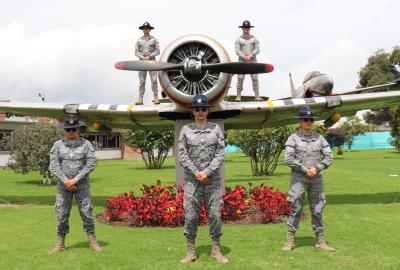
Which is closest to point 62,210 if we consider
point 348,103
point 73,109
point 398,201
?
point 73,109

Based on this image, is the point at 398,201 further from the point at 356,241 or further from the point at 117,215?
the point at 117,215

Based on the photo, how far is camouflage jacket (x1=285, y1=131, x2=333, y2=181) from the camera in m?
6.72

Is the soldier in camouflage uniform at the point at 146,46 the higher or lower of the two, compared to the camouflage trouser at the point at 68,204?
higher

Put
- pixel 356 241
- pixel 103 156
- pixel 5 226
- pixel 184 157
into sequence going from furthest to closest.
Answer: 1. pixel 103 156
2. pixel 5 226
3. pixel 356 241
4. pixel 184 157

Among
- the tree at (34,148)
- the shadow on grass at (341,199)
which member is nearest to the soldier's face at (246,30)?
the shadow on grass at (341,199)

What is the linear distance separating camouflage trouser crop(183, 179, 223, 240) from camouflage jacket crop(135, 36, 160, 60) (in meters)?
5.37

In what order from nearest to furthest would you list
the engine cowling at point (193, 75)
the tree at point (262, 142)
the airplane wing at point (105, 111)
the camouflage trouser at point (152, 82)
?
the engine cowling at point (193, 75)
the airplane wing at point (105, 111)
the camouflage trouser at point (152, 82)
the tree at point (262, 142)

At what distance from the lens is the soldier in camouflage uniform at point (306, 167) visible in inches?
266

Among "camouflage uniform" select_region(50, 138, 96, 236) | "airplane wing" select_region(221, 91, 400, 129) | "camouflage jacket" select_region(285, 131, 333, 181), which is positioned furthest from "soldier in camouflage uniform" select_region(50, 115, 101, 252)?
"airplane wing" select_region(221, 91, 400, 129)

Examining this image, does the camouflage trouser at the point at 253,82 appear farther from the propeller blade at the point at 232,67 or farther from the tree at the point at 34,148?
the tree at the point at 34,148

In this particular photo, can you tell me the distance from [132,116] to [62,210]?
14.3 ft

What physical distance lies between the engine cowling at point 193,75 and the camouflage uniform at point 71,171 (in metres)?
2.90

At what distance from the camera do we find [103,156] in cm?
4947

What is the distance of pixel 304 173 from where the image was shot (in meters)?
6.69
